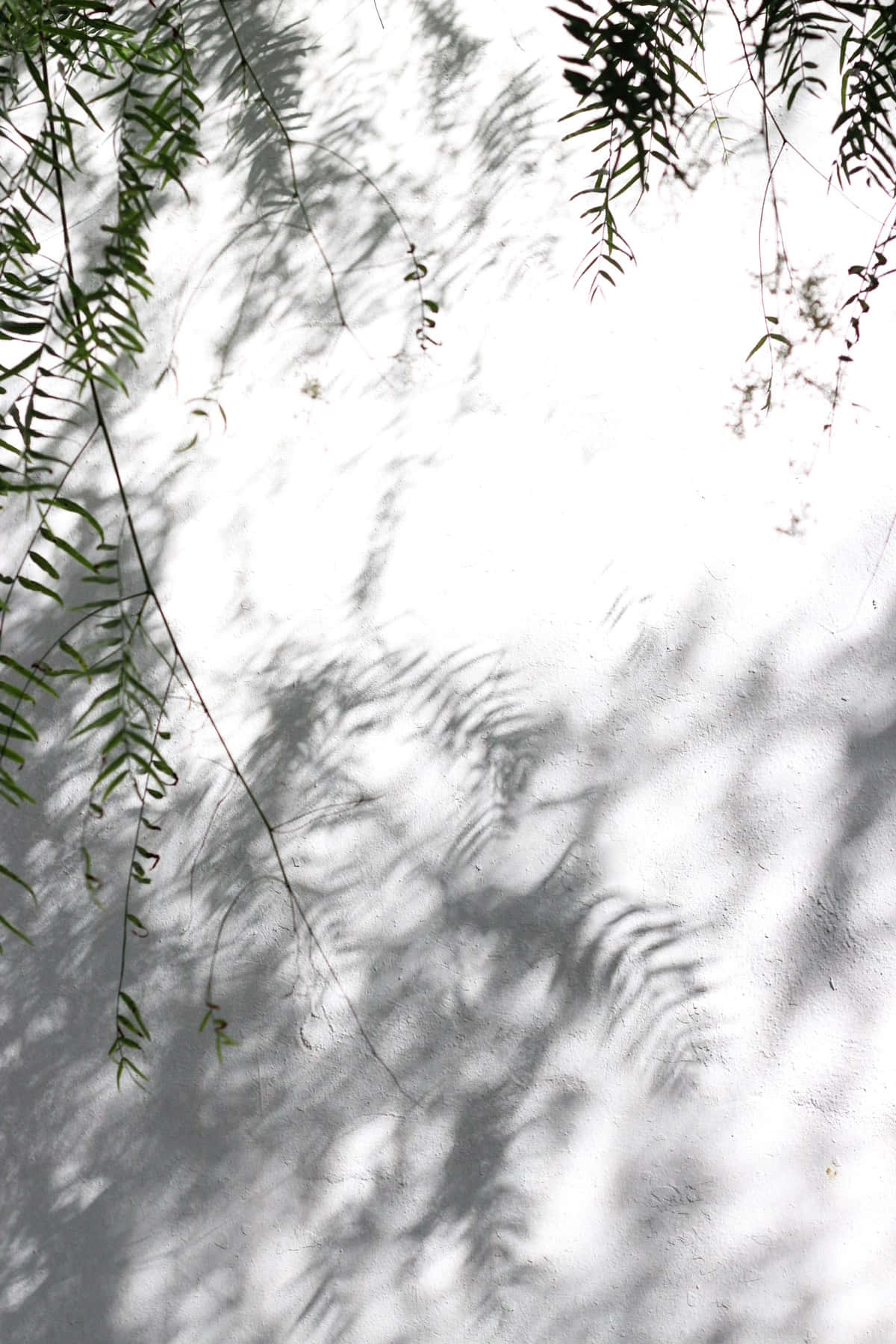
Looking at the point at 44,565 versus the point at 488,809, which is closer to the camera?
the point at 44,565

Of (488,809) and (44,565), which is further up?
(488,809)

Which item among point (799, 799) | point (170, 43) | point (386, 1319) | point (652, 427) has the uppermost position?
point (652, 427)

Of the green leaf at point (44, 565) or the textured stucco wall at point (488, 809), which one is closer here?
the green leaf at point (44, 565)

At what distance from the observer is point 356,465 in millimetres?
2576

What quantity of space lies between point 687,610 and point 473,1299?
5.09 ft

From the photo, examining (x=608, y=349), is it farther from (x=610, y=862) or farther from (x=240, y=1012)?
(x=240, y=1012)

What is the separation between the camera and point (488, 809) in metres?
2.48

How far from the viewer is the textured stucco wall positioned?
2.36m

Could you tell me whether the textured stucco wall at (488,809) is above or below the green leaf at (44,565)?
above

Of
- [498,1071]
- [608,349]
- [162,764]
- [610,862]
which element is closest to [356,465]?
[608,349]

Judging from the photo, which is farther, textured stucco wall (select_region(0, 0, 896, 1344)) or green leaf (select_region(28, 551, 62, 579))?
textured stucco wall (select_region(0, 0, 896, 1344))

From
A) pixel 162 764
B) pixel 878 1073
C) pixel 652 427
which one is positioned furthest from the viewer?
pixel 652 427

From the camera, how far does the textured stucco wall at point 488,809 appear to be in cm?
236

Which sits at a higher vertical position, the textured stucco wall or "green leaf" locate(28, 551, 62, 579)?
the textured stucco wall
